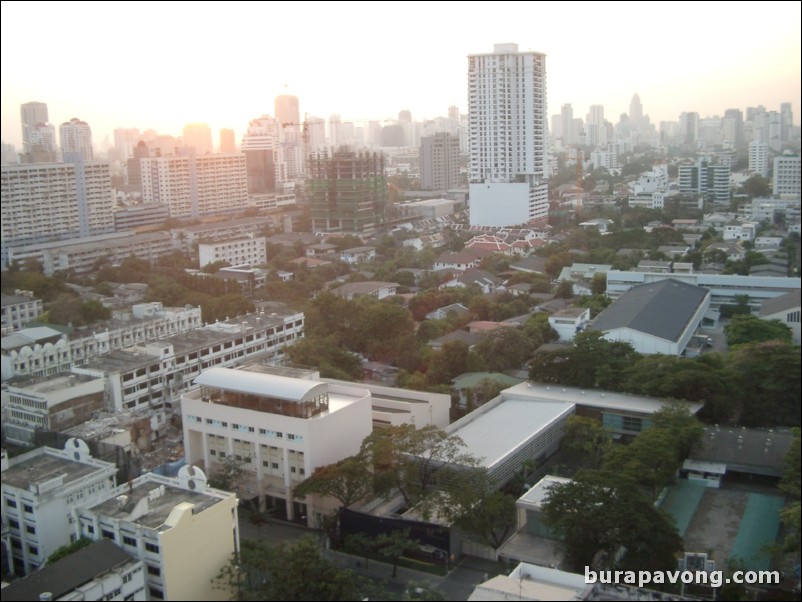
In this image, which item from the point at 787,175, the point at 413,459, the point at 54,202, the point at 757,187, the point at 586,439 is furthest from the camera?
the point at 54,202

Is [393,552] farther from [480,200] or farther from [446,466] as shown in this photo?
[480,200]

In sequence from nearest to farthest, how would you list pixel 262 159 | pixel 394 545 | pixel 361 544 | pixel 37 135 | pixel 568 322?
1. pixel 394 545
2. pixel 361 544
3. pixel 568 322
4. pixel 37 135
5. pixel 262 159

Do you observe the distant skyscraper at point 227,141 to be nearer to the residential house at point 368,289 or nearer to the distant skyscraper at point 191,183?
the distant skyscraper at point 191,183

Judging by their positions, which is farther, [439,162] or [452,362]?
[439,162]

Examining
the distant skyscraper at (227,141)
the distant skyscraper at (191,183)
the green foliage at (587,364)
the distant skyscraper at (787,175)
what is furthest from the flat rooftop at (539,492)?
the distant skyscraper at (191,183)

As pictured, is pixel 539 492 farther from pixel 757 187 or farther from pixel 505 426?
pixel 757 187

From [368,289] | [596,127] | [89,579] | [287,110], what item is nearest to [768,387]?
[89,579]
